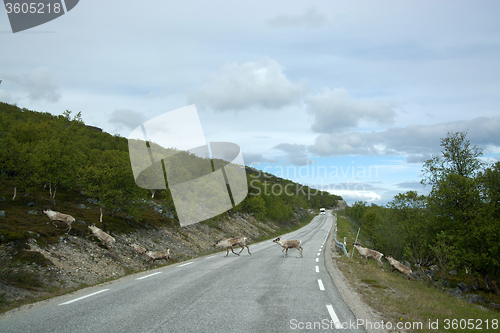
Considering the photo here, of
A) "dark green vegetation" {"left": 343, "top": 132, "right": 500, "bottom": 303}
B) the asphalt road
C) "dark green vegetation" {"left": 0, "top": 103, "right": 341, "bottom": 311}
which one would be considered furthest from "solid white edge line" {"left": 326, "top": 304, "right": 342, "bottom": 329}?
"dark green vegetation" {"left": 343, "top": 132, "right": 500, "bottom": 303}

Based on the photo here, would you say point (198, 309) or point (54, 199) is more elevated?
point (54, 199)

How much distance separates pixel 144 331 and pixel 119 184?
62.1 feet

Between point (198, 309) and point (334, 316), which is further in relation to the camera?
point (198, 309)

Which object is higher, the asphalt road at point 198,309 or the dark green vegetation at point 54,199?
the dark green vegetation at point 54,199

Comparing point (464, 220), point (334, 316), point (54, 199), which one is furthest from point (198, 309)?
point (464, 220)

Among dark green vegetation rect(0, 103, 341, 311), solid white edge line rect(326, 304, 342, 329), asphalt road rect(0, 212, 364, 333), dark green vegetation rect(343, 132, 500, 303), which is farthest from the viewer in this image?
dark green vegetation rect(343, 132, 500, 303)

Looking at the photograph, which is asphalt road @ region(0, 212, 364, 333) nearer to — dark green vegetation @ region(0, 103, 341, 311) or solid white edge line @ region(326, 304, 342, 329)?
solid white edge line @ region(326, 304, 342, 329)

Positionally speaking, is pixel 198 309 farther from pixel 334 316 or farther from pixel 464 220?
pixel 464 220

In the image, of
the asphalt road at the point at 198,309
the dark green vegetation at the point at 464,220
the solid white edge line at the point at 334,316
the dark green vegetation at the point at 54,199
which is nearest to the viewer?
the asphalt road at the point at 198,309

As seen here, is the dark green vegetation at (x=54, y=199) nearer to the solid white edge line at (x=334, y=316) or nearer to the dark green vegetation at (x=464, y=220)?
the solid white edge line at (x=334, y=316)

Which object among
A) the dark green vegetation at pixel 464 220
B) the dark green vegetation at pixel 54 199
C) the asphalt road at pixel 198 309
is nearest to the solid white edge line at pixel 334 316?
the asphalt road at pixel 198 309

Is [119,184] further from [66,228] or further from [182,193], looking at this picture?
[182,193]

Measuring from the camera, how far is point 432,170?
119ft

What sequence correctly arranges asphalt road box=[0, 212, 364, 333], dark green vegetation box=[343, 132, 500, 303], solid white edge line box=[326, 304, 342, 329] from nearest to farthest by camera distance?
asphalt road box=[0, 212, 364, 333] → solid white edge line box=[326, 304, 342, 329] → dark green vegetation box=[343, 132, 500, 303]
